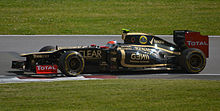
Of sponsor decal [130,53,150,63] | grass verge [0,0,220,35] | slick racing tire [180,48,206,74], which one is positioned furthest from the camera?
grass verge [0,0,220,35]

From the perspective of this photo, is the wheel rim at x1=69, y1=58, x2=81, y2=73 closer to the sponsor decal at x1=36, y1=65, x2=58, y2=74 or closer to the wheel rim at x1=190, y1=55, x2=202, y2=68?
the sponsor decal at x1=36, y1=65, x2=58, y2=74

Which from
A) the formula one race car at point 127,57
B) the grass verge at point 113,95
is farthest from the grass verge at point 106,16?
the grass verge at point 113,95

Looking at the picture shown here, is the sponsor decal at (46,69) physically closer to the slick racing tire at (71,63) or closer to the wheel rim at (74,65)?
the slick racing tire at (71,63)

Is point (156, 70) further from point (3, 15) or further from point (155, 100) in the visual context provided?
point (3, 15)

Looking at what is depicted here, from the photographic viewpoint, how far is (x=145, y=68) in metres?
14.8

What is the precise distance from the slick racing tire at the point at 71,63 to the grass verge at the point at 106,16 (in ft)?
30.7

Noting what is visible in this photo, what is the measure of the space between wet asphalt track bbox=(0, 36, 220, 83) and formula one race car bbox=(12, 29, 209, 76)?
35 centimetres

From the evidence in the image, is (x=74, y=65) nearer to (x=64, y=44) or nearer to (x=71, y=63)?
(x=71, y=63)

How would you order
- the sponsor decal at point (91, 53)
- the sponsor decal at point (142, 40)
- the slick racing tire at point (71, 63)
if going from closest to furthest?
the slick racing tire at point (71, 63) < the sponsor decal at point (91, 53) < the sponsor decal at point (142, 40)

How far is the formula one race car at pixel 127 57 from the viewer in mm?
14047

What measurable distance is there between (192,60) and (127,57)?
7.49 ft

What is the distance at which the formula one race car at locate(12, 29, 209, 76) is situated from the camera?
14.0 metres

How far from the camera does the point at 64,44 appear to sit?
65.6ft

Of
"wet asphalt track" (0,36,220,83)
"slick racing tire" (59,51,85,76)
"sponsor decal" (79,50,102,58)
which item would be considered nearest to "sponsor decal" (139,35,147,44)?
"wet asphalt track" (0,36,220,83)
